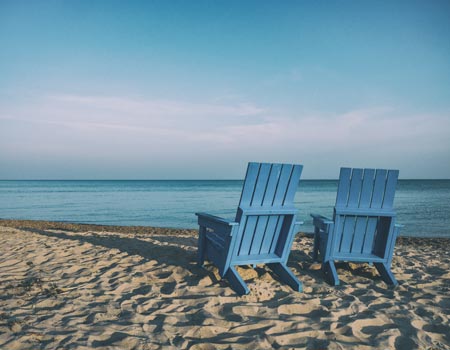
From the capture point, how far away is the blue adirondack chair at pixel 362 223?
11.8 ft

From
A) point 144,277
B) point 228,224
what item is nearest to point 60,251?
point 144,277

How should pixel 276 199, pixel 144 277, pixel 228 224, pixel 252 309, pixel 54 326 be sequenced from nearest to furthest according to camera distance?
pixel 54 326 → pixel 252 309 → pixel 228 224 → pixel 276 199 → pixel 144 277

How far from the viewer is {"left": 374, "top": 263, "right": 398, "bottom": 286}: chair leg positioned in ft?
11.7

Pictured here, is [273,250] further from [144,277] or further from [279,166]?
[144,277]

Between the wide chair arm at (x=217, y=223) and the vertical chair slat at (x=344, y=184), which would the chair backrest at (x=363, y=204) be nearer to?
the vertical chair slat at (x=344, y=184)

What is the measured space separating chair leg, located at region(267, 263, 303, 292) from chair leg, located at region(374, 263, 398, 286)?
1113mm

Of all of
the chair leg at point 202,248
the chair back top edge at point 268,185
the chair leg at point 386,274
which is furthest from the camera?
the chair leg at point 202,248

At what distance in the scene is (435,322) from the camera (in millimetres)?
2584

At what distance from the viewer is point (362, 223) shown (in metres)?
3.75

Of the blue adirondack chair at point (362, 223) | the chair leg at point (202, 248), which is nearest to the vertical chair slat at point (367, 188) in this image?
the blue adirondack chair at point (362, 223)

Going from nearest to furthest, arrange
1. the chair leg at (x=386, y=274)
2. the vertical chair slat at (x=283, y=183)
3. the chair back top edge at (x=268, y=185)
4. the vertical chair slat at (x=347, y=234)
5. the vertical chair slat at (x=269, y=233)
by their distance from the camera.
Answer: the chair back top edge at (x=268, y=185) < the vertical chair slat at (x=283, y=183) < the vertical chair slat at (x=269, y=233) < the chair leg at (x=386, y=274) < the vertical chair slat at (x=347, y=234)

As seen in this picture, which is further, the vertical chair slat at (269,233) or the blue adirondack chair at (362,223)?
the blue adirondack chair at (362,223)

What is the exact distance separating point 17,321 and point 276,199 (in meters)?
2.46

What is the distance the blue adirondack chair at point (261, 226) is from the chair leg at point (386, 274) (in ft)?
3.73
